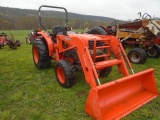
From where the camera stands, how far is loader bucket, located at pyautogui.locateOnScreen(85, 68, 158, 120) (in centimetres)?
305

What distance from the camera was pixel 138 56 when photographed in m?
7.34

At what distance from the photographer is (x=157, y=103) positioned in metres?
3.82

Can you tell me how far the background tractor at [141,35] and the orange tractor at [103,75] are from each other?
2.16 m

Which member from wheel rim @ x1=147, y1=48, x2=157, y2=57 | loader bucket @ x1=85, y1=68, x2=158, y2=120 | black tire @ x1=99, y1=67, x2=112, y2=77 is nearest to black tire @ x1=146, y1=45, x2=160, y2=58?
wheel rim @ x1=147, y1=48, x2=157, y2=57

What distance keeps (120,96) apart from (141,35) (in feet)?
16.7

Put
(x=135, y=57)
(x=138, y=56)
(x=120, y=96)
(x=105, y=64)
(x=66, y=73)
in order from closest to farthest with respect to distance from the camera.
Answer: (x=120, y=96), (x=105, y=64), (x=66, y=73), (x=138, y=56), (x=135, y=57)

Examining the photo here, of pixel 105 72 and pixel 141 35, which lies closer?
pixel 105 72

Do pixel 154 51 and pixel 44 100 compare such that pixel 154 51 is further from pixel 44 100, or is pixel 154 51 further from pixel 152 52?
pixel 44 100

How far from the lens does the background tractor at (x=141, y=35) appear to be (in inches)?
281

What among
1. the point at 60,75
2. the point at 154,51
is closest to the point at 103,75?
the point at 60,75

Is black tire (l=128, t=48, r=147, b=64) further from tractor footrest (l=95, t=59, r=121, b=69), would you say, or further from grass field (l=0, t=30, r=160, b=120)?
tractor footrest (l=95, t=59, r=121, b=69)

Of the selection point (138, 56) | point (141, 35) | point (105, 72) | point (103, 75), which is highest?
point (141, 35)

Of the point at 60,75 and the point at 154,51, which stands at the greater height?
the point at 154,51

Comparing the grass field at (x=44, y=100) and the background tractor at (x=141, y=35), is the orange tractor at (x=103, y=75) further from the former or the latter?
the background tractor at (x=141, y=35)
